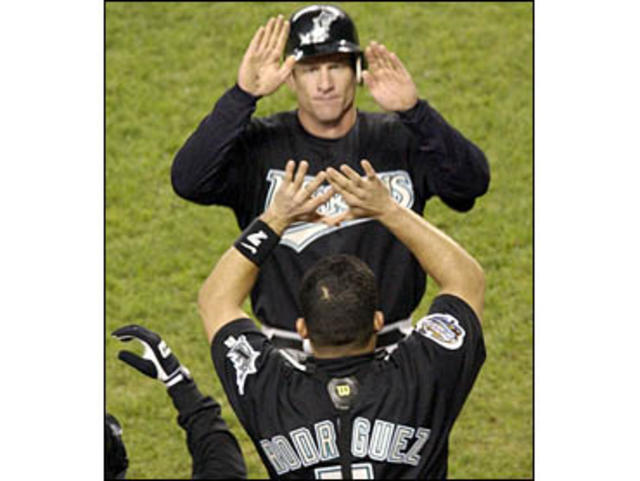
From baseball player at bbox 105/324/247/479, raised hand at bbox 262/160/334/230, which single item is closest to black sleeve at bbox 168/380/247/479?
baseball player at bbox 105/324/247/479

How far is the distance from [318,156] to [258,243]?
1.11 m

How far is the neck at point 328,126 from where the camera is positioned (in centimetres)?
569

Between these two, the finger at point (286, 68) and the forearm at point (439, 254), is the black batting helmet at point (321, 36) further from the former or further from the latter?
the forearm at point (439, 254)

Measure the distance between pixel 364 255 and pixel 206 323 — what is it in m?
1.12

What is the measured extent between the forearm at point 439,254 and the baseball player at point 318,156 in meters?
0.79

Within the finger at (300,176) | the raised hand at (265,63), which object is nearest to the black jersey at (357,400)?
the finger at (300,176)

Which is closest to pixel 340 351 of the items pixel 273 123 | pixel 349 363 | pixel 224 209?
pixel 349 363

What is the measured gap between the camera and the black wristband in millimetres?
4668

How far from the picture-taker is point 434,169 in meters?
5.52

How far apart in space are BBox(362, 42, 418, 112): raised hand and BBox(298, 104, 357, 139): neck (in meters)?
0.34

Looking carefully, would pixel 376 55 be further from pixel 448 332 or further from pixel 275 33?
pixel 448 332

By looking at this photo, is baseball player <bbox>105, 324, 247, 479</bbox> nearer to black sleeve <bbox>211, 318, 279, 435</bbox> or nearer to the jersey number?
black sleeve <bbox>211, 318, 279, 435</bbox>

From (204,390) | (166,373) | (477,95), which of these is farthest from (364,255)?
(477,95)

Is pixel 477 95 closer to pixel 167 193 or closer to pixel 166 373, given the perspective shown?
pixel 167 193
